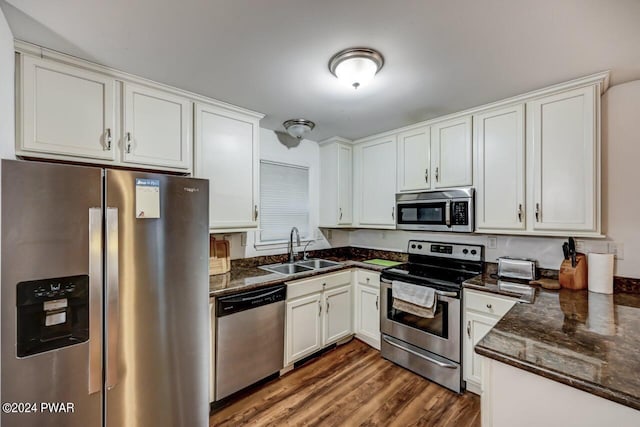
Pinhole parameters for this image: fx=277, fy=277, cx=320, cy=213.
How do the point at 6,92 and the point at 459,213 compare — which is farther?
the point at 459,213

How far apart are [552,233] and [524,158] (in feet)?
1.98

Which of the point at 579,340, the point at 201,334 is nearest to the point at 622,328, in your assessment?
the point at 579,340

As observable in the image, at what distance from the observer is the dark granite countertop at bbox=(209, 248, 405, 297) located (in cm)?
212

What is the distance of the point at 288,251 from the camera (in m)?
3.27

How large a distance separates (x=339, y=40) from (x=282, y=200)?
6.63ft

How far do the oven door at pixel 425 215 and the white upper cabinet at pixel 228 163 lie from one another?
59.7 inches

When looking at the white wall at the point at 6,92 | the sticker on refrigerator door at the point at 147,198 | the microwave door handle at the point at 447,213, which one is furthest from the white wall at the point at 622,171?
the white wall at the point at 6,92

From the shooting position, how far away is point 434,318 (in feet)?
7.77

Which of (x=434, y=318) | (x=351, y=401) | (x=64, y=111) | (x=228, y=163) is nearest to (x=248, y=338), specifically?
(x=351, y=401)

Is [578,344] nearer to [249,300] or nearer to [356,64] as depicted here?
[356,64]

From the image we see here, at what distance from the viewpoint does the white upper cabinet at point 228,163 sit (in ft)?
7.38

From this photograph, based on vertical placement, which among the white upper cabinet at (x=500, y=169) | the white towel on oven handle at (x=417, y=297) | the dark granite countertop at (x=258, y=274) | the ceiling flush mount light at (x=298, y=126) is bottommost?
the white towel on oven handle at (x=417, y=297)

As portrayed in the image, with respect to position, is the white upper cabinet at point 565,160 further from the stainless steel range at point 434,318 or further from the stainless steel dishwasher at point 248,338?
the stainless steel dishwasher at point 248,338

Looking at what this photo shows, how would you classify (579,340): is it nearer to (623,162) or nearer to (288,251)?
(623,162)
